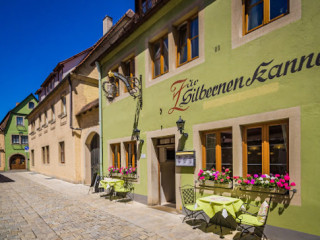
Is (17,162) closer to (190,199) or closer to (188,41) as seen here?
(190,199)

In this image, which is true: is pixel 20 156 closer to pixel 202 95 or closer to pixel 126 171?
pixel 126 171

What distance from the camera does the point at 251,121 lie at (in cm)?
491

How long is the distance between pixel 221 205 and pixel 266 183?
101 centimetres

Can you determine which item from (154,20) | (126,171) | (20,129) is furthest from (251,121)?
(20,129)

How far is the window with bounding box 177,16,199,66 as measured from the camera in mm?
6535

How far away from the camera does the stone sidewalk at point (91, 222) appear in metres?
5.29

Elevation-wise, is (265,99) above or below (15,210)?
above

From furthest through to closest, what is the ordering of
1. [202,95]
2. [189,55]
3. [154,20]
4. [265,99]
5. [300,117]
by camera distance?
[154,20] < [189,55] < [202,95] < [265,99] < [300,117]

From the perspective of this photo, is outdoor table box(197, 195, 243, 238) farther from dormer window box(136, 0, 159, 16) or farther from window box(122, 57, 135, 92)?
dormer window box(136, 0, 159, 16)

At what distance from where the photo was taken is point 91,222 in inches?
247

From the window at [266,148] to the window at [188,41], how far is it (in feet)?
9.20

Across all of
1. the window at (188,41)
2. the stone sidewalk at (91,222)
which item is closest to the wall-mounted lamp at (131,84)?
the window at (188,41)

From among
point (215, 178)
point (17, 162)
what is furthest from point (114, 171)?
point (17, 162)

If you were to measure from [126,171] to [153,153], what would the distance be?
171cm
